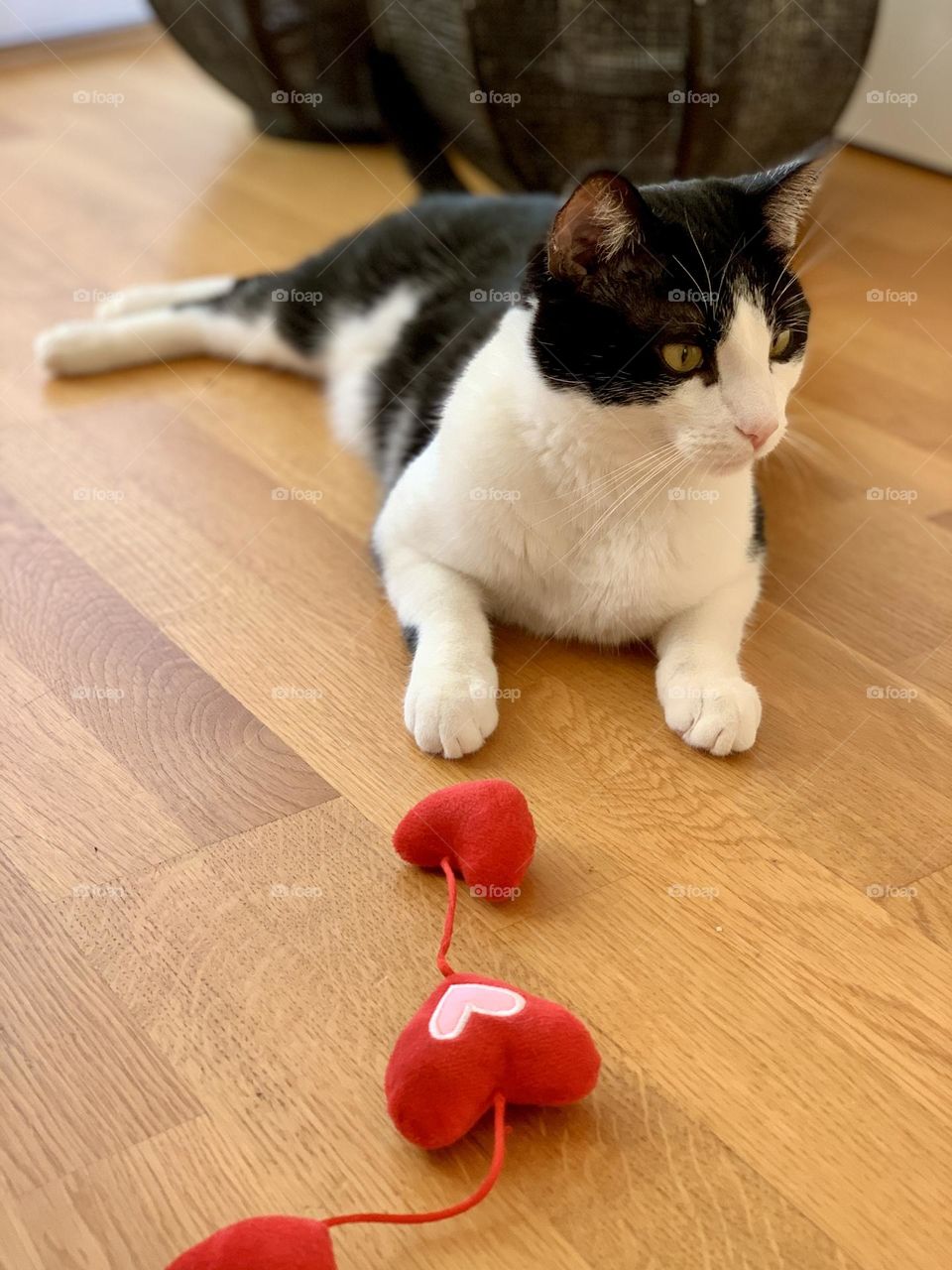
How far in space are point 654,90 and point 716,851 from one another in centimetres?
177

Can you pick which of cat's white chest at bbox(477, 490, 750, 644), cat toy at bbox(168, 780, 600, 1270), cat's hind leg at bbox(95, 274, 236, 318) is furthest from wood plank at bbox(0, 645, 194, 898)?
cat's hind leg at bbox(95, 274, 236, 318)

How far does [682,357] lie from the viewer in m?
1.39

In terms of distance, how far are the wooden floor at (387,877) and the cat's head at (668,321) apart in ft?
1.29

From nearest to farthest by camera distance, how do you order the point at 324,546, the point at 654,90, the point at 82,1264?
the point at 82,1264
the point at 324,546
the point at 654,90

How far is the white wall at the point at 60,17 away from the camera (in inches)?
170

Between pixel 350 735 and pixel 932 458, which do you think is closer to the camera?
pixel 350 735

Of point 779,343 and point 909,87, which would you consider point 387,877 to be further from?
point 909,87

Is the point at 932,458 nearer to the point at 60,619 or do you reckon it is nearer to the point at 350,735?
the point at 350,735

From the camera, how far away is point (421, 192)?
2.93m

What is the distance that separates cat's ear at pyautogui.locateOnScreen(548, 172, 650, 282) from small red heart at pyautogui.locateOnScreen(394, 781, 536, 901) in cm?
56

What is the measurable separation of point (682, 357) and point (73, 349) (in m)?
1.39

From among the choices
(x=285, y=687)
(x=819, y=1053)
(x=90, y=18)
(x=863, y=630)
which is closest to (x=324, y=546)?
(x=285, y=687)

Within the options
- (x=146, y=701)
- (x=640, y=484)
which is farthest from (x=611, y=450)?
(x=146, y=701)

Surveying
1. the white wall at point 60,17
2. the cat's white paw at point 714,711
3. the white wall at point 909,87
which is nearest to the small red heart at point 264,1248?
the cat's white paw at point 714,711
